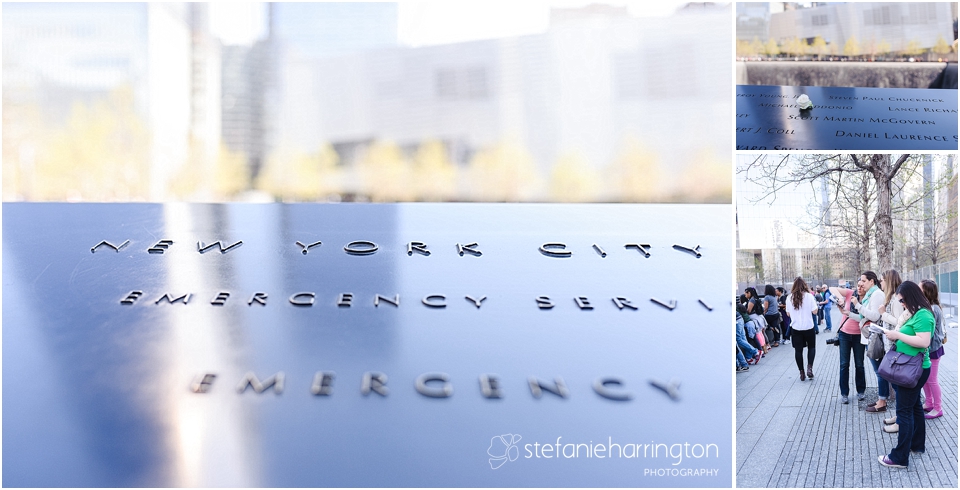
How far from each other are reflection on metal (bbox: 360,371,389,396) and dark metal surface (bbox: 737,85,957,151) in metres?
2.44

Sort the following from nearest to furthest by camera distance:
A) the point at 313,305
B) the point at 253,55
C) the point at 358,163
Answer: the point at 313,305 → the point at 358,163 → the point at 253,55

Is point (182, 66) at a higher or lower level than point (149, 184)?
higher

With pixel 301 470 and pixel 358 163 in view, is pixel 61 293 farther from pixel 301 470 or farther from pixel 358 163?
pixel 358 163

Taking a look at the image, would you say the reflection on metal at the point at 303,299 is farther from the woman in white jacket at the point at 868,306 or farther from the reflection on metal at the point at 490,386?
the woman in white jacket at the point at 868,306

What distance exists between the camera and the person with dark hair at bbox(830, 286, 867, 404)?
190 inches

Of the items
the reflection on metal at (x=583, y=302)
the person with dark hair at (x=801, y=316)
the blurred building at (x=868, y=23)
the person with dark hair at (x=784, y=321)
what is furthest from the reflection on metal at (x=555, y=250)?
the person with dark hair at (x=784, y=321)

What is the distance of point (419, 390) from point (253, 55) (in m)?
28.3

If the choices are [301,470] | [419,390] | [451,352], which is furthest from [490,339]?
[301,470]

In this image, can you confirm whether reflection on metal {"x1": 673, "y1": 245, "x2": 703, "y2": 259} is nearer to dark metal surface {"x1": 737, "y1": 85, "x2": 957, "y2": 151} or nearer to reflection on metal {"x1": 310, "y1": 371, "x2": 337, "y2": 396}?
dark metal surface {"x1": 737, "y1": 85, "x2": 957, "y2": 151}

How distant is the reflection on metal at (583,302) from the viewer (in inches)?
132

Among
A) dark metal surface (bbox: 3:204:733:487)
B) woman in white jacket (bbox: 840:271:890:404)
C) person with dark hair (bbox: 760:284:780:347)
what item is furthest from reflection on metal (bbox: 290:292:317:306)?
person with dark hair (bbox: 760:284:780:347)

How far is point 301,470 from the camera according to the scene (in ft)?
7.74

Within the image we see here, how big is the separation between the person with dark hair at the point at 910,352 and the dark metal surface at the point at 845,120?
99cm

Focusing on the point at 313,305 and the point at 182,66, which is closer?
the point at 313,305
